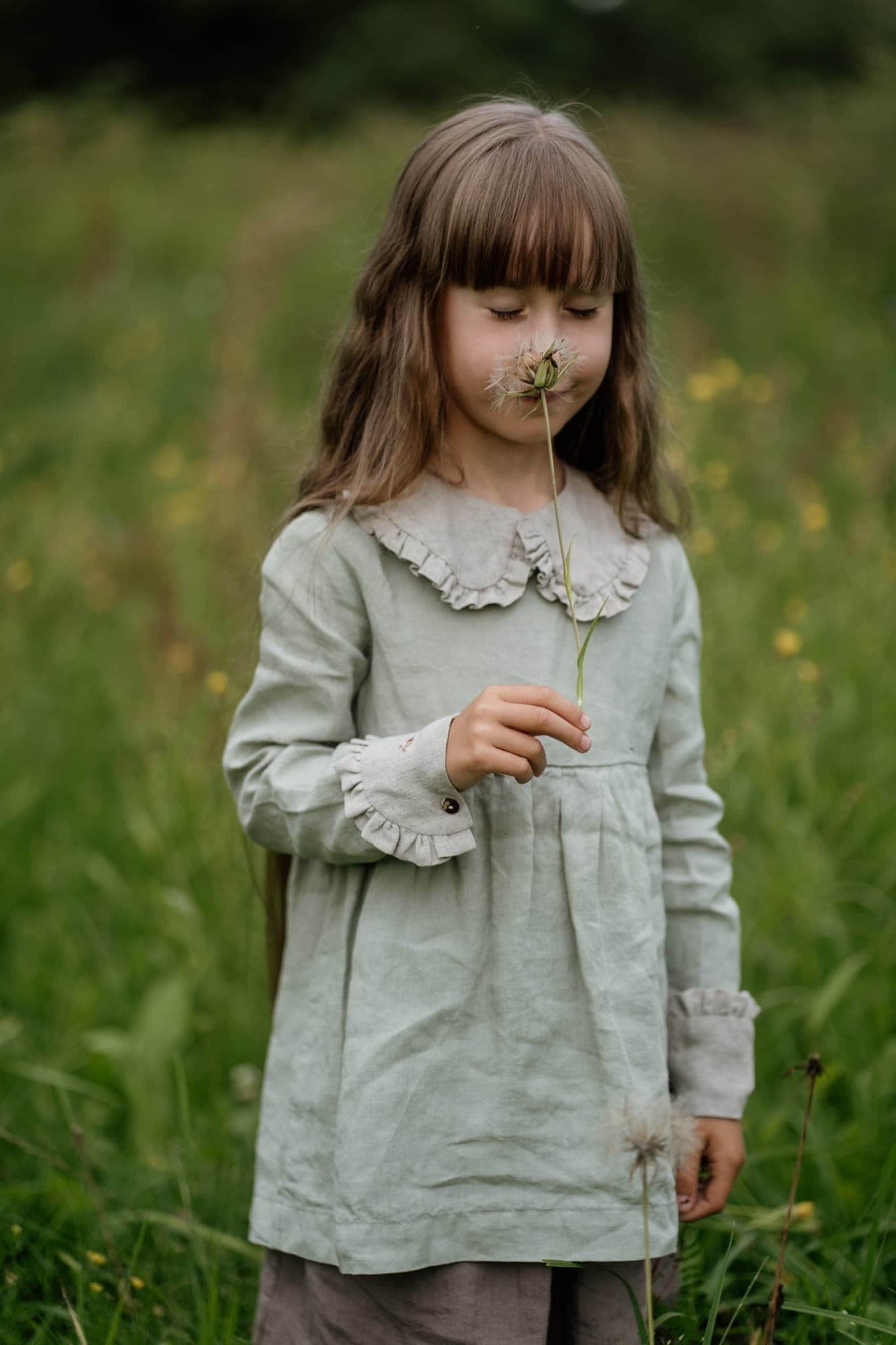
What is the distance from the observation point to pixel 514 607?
1.33 meters

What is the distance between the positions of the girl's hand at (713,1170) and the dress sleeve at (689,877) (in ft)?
0.17

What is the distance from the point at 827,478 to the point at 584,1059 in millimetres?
3280

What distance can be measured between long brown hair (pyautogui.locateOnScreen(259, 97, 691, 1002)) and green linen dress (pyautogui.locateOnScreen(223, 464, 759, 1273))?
6 cm

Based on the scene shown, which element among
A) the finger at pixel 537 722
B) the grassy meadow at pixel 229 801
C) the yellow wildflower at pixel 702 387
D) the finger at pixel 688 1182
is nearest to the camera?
the finger at pixel 537 722

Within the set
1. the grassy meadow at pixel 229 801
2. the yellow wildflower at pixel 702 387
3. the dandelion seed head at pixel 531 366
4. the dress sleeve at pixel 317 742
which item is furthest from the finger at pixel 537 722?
the yellow wildflower at pixel 702 387

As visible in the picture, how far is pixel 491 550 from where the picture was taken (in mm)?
1331

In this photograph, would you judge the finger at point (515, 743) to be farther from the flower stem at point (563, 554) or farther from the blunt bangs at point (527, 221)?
the blunt bangs at point (527, 221)

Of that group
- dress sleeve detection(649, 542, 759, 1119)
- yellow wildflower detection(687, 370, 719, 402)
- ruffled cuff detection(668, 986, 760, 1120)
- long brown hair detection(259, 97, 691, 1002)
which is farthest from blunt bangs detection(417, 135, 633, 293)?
yellow wildflower detection(687, 370, 719, 402)

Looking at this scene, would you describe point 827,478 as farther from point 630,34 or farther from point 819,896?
point 630,34

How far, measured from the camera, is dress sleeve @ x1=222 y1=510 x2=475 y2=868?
3.93 feet

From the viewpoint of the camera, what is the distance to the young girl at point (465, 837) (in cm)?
125

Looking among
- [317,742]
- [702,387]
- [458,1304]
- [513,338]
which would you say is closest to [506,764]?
[317,742]

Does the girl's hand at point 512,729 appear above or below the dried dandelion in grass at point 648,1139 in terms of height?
above

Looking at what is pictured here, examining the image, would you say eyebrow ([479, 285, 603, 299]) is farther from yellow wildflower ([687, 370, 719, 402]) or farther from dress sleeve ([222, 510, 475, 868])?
yellow wildflower ([687, 370, 719, 402])
